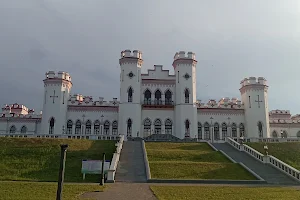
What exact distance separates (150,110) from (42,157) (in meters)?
22.0

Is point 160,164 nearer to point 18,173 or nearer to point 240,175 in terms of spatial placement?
point 240,175

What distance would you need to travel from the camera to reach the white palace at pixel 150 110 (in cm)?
4369

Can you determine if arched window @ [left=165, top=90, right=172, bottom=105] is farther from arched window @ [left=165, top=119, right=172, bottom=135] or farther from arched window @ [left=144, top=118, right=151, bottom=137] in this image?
arched window @ [left=144, top=118, right=151, bottom=137]

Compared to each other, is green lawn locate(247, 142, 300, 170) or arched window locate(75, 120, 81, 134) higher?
arched window locate(75, 120, 81, 134)

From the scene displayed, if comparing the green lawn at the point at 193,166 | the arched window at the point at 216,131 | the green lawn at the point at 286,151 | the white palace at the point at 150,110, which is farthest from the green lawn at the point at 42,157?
the arched window at the point at 216,131

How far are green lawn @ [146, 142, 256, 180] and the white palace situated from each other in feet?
54.0

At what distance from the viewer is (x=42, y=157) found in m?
24.4

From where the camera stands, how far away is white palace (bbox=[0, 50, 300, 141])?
143 ft

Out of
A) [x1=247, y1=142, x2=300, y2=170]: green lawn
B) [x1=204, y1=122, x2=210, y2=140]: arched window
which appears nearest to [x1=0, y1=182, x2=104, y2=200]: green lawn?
[x1=247, y1=142, x2=300, y2=170]: green lawn

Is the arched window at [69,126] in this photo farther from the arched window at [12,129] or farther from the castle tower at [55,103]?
the arched window at [12,129]

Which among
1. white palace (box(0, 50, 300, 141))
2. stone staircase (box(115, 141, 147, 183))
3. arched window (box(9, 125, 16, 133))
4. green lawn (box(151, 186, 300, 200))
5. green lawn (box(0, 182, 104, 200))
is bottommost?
green lawn (box(151, 186, 300, 200))

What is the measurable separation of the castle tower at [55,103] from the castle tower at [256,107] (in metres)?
27.3

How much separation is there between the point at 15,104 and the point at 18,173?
41281 millimetres

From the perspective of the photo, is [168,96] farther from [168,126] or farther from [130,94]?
[130,94]
